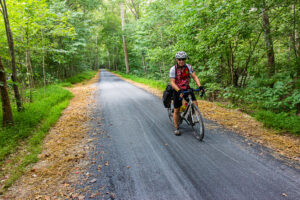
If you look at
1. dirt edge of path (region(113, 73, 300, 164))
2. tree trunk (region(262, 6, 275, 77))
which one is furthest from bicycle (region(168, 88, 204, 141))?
tree trunk (region(262, 6, 275, 77))

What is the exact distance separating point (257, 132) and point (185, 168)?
2.53 metres

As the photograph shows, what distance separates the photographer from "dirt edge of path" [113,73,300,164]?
3.28 metres

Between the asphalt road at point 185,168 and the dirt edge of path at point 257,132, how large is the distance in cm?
28

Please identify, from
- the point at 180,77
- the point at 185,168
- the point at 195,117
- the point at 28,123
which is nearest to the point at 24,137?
the point at 28,123

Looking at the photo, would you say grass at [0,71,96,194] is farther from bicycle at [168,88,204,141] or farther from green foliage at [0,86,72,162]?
bicycle at [168,88,204,141]

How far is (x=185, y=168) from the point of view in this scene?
292cm

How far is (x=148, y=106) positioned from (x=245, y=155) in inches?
176

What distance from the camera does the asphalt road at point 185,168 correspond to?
2.37 m

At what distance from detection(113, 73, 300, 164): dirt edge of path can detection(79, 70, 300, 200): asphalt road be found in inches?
11.0

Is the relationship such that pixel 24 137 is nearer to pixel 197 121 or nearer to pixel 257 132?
pixel 197 121

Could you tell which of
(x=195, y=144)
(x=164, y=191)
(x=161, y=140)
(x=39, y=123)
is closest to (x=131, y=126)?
(x=161, y=140)

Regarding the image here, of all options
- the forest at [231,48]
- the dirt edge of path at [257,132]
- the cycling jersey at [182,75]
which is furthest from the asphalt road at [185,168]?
the forest at [231,48]

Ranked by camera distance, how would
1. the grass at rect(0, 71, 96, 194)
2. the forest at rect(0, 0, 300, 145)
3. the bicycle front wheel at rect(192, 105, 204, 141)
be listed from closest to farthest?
1. the grass at rect(0, 71, 96, 194)
2. the bicycle front wheel at rect(192, 105, 204, 141)
3. the forest at rect(0, 0, 300, 145)

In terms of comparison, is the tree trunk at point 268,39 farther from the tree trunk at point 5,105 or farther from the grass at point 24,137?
the tree trunk at point 5,105
